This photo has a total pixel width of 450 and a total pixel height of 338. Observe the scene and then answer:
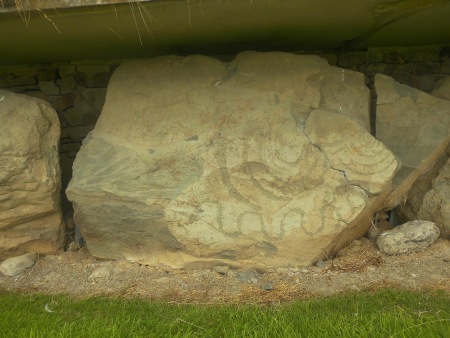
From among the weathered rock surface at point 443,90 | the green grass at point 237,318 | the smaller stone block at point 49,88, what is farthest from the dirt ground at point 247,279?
the smaller stone block at point 49,88

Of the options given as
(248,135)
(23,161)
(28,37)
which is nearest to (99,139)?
(23,161)

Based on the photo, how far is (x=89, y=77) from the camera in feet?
13.1

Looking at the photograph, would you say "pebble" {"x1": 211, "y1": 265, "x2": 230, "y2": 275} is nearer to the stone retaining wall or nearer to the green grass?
the green grass

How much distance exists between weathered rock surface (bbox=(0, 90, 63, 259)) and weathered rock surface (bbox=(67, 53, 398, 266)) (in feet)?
0.79

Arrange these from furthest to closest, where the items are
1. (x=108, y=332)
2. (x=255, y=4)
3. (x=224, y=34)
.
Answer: (x=224, y=34), (x=255, y=4), (x=108, y=332)

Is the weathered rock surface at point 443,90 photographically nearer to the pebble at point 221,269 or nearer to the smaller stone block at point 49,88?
the pebble at point 221,269

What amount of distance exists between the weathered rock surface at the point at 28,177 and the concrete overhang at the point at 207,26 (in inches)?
18.6

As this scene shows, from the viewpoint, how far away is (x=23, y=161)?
117 inches

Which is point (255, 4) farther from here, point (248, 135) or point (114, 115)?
point (114, 115)

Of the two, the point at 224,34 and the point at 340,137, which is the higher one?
the point at 224,34

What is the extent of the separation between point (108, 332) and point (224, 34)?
1.86 m

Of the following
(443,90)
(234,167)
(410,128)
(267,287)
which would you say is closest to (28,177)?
(234,167)

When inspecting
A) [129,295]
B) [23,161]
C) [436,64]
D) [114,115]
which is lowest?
[129,295]

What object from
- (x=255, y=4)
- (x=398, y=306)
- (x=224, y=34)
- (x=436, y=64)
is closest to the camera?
(x=398, y=306)
